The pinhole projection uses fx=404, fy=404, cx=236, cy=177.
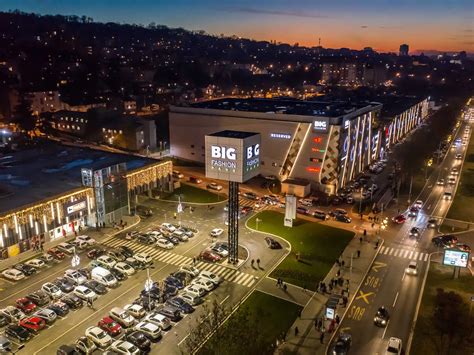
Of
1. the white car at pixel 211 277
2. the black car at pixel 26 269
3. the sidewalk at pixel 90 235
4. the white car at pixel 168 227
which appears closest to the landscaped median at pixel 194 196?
the sidewalk at pixel 90 235

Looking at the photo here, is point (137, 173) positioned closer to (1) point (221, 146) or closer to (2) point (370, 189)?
(1) point (221, 146)

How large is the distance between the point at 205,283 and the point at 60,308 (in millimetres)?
13299

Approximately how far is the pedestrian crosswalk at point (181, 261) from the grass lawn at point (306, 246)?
10.9 ft

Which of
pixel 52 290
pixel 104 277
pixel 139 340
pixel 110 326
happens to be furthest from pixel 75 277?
pixel 139 340

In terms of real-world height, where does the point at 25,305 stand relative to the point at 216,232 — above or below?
below

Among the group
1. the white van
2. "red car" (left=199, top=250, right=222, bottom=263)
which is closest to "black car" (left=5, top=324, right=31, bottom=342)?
the white van

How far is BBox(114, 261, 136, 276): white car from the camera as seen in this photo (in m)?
42.6

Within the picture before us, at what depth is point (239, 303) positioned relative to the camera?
3747 cm

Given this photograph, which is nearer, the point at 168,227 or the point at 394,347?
the point at 394,347

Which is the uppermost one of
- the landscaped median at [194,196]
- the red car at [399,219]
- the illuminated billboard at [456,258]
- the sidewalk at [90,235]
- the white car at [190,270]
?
the illuminated billboard at [456,258]

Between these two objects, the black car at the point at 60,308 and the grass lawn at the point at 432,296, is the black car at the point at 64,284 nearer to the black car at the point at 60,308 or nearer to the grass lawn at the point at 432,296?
the black car at the point at 60,308

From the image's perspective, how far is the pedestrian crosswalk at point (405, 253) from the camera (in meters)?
47.1

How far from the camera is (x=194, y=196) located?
67.1 metres

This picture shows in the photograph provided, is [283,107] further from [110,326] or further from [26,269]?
[110,326]
